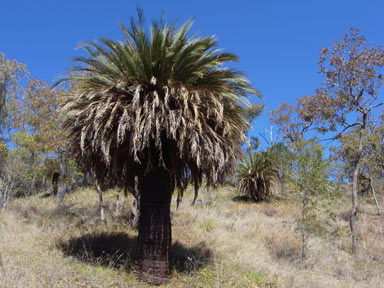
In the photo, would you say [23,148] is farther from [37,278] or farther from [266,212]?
[266,212]

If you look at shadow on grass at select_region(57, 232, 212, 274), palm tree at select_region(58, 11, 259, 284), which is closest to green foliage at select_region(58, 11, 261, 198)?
palm tree at select_region(58, 11, 259, 284)

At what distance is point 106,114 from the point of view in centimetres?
719

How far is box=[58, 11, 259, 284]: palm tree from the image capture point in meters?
7.00

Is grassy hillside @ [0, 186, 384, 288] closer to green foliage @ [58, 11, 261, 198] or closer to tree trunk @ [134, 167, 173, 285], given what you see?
tree trunk @ [134, 167, 173, 285]

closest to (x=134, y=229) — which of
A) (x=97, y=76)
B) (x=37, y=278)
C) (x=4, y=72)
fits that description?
(x=37, y=278)

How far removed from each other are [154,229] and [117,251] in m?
1.57

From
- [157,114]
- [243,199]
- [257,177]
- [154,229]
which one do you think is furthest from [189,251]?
[243,199]

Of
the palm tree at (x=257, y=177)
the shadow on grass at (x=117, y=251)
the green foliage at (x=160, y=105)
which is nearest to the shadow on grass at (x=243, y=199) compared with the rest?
the palm tree at (x=257, y=177)

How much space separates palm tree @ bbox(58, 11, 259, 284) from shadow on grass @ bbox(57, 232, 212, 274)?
36.2 inches

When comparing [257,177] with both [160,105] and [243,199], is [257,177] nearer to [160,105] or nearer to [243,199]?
[243,199]

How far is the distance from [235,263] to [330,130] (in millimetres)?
10148

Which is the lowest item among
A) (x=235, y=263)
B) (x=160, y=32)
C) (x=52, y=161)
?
(x=235, y=263)

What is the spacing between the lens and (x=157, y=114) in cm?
699

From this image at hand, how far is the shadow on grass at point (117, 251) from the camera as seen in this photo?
824 cm
